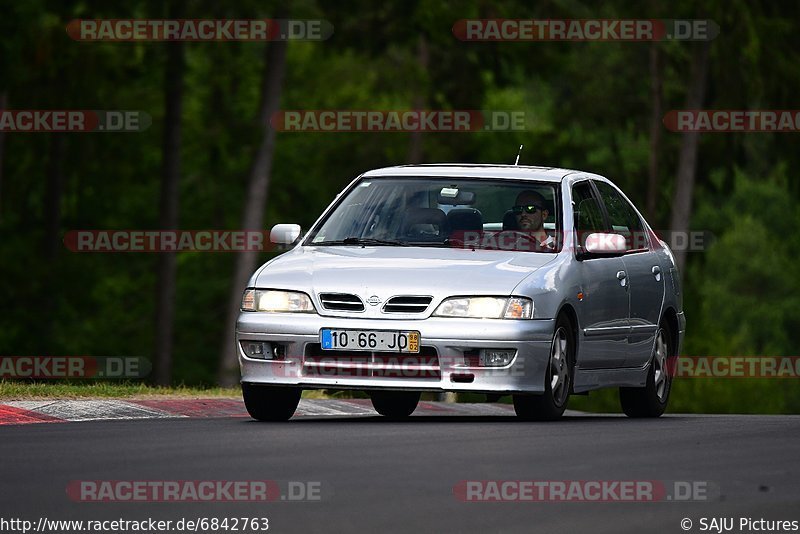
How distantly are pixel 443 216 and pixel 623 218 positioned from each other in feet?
7.10

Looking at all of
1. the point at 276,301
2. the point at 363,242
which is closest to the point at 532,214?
the point at 363,242

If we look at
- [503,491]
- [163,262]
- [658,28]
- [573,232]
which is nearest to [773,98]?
[658,28]

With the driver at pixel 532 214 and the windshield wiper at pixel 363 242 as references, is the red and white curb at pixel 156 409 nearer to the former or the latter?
the windshield wiper at pixel 363 242

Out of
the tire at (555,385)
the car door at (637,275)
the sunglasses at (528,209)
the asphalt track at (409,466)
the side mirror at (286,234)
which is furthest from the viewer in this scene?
the car door at (637,275)

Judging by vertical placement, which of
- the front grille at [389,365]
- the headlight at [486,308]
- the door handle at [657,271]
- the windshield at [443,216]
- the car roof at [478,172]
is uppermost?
the car roof at [478,172]

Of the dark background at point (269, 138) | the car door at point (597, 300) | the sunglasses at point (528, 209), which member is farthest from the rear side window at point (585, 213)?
the dark background at point (269, 138)

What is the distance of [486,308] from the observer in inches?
506

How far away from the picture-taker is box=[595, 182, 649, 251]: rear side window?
1548cm

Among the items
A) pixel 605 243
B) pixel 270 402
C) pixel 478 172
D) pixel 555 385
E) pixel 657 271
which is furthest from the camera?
pixel 657 271

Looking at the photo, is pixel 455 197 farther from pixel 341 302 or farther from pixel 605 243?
pixel 341 302

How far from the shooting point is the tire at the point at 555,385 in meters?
13.2

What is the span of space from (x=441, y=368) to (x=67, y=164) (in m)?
32.9

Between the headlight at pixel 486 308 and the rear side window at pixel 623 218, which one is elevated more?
the rear side window at pixel 623 218

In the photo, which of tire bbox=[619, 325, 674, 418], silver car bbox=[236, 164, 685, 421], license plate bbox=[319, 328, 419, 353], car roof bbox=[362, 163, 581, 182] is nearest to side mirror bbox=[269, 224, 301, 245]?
silver car bbox=[236, 164, 685, 421]
